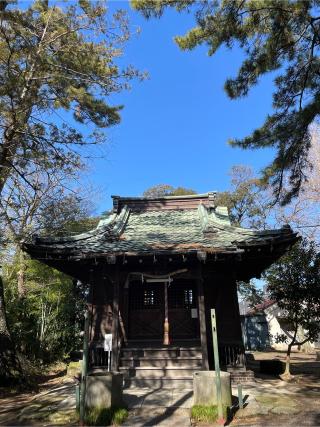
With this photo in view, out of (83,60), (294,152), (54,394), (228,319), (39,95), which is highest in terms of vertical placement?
A: (83,60)

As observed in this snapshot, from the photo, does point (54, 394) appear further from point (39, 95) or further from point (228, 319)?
point (39, 95)

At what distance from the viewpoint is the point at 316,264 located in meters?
11.9

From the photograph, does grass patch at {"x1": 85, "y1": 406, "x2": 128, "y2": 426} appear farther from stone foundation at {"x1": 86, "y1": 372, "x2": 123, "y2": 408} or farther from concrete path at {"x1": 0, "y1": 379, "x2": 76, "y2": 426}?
concrete path at {"x1": 0, "y1": 379, "x2": 76, "y2": 426}

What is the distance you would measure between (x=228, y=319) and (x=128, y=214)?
5532mm

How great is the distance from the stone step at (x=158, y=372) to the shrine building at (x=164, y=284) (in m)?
0.03

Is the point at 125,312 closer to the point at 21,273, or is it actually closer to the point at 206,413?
the point at 206,413

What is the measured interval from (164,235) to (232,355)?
4071 millimetres

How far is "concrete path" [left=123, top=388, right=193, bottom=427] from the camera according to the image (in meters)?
6.66

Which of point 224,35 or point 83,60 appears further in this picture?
point 83,60

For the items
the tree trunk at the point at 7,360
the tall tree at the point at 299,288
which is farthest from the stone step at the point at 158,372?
the tall tree at the point at 299,288

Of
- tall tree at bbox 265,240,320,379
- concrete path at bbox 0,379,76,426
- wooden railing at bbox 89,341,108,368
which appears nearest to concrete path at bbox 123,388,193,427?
concrete path at bbox 0,379,76,426

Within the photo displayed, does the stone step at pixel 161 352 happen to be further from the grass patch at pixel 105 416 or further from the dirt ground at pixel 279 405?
the grass patch at pixel 105 416

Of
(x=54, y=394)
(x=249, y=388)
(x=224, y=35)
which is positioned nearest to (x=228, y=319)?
(x=249, y=388)

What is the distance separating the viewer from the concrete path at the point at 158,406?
21.9 feet
